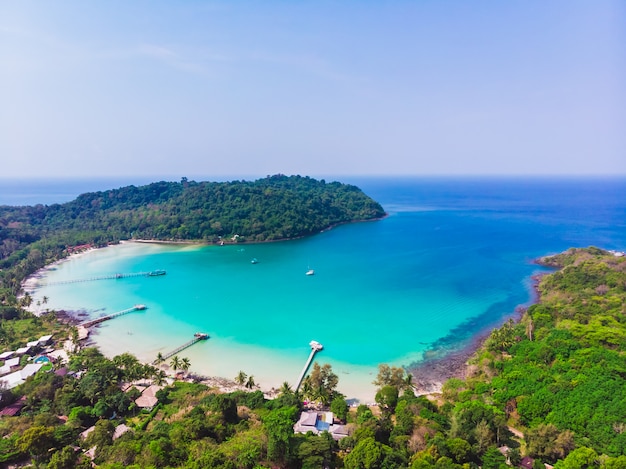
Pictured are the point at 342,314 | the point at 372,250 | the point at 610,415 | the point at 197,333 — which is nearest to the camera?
the point at 610,415

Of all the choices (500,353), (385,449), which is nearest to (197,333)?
(385,449)

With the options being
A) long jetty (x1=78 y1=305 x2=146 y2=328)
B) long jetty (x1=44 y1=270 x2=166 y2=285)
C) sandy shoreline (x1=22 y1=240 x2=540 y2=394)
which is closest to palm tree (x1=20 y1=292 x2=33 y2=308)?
long jetty (x1=78 y1=305 x2=146 y2=328)

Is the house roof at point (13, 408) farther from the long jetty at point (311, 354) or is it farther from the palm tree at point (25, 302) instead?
the palm tree at point (25, 302)

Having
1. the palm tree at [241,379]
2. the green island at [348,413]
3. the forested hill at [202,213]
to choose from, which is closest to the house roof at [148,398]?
the green island at [348,413]

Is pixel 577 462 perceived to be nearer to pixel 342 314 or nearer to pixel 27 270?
pixel 342 314

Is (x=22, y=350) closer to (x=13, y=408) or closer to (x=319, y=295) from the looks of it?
(x=13, y=408)
